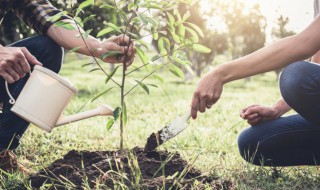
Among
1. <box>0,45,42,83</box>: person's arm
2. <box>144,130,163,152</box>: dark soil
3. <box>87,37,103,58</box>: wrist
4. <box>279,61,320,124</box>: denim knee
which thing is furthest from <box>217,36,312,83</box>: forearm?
<box>0,45,42,83</box>: person's arm

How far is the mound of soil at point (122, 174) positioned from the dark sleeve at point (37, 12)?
0.90 m

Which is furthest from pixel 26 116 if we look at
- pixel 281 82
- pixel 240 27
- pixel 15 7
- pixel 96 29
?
pixel 240 27

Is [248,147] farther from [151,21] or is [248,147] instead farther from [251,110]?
[151,21]

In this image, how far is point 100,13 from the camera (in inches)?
454

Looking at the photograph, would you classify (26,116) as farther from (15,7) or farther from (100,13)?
(100,13)

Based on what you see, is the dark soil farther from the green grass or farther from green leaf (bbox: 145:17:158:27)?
green leaf (bbox: 145:17:158:27)

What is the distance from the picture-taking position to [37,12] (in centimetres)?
280

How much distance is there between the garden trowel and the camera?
223 cm

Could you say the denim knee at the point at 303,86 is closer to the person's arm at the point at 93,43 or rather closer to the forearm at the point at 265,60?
the forearm at the point at 265,60

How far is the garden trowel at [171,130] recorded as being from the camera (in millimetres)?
2229

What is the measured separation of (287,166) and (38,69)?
1.81 metres

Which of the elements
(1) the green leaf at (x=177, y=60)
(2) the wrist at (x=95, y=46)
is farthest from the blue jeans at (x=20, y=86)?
(1) the green leaf at (x=177, y=60)

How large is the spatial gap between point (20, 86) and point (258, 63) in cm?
144

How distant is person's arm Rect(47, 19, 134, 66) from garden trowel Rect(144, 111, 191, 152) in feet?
1.52
